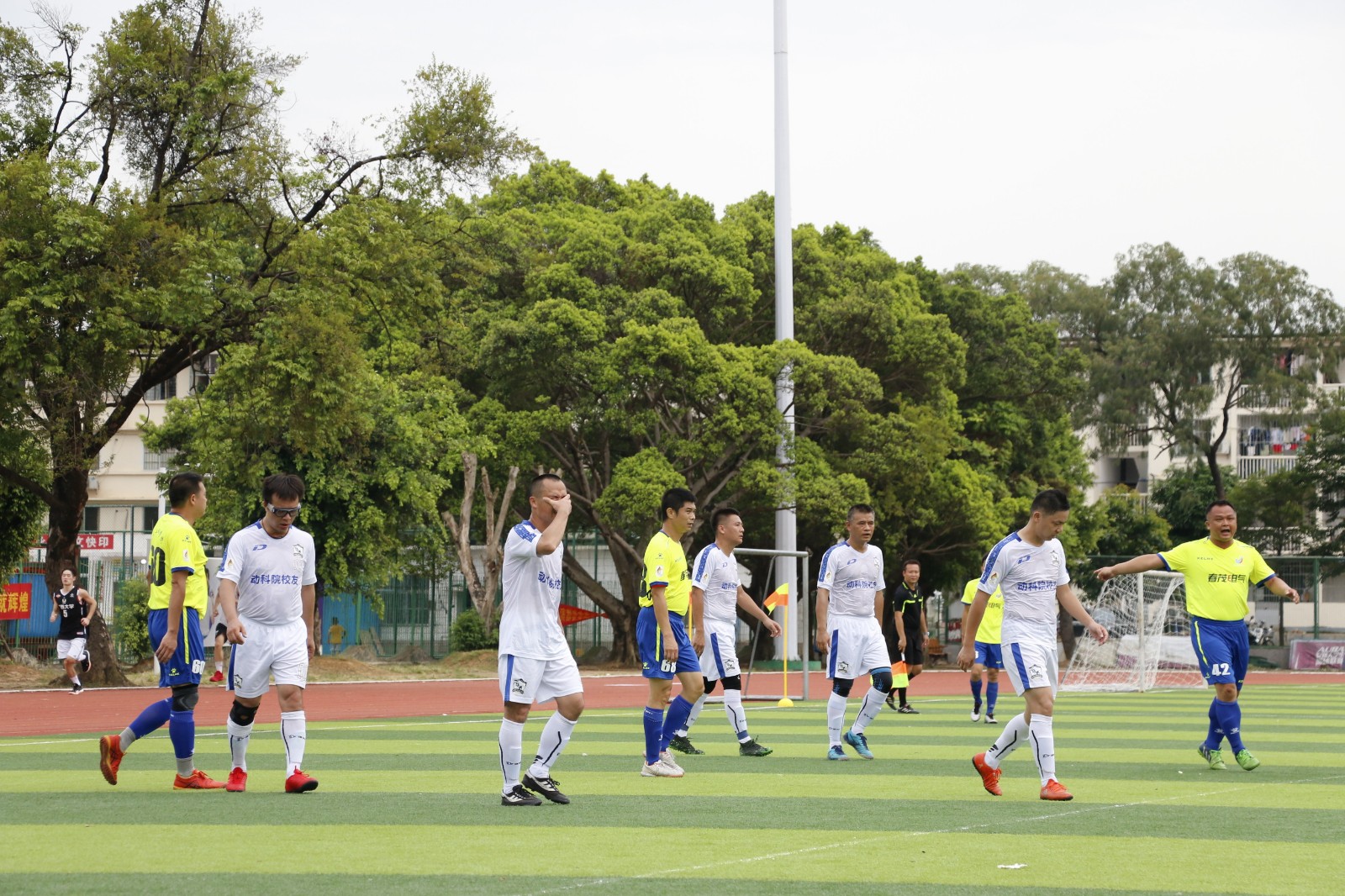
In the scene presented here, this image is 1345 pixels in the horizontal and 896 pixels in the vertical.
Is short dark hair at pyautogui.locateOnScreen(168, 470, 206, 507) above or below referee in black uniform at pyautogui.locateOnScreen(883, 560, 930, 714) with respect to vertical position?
above

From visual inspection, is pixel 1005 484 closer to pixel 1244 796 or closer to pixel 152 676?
pixel 152 676

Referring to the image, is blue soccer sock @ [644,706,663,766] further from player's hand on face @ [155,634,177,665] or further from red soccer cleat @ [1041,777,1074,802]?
player's hand on face @ [155,634,177,665]

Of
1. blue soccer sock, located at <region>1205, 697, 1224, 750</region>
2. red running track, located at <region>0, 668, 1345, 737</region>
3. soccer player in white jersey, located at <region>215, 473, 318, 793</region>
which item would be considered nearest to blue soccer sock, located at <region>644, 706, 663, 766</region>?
soccer player in white jersey, located at <region>215, 473, 318, 793</region>

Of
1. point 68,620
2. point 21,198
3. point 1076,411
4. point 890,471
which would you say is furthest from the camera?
point 1076,411

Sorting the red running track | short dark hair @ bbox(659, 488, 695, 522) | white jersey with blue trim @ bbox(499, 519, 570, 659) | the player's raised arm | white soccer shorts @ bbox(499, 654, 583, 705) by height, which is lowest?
the red running track

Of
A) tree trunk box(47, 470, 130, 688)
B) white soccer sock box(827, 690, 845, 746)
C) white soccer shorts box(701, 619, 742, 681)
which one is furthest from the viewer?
tree trunk box(47, 470, 130, 688)

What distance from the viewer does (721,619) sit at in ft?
48.8

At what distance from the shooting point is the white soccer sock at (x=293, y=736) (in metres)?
10.1

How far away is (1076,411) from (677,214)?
2268 centimetres

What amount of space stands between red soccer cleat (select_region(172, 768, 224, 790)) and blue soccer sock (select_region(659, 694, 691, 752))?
3.11 m

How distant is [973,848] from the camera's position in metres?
7.87

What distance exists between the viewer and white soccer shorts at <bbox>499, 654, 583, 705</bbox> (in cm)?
919

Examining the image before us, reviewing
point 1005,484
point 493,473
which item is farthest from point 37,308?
point 1005,484

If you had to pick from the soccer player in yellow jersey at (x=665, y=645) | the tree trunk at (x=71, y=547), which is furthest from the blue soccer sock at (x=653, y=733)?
the tree trunk at (x=71, y=547)
